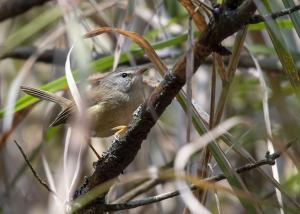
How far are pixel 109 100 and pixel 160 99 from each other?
1.40m

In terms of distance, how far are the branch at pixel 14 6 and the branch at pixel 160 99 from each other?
150 centimetres

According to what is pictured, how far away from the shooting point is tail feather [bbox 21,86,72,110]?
2.58 meters

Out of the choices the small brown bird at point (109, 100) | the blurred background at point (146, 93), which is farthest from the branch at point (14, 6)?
the small brown bird at point (109, 100)

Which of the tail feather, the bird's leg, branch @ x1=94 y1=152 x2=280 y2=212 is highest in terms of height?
the tail feather

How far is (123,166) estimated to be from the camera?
1.84m

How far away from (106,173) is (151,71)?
4.75 ft

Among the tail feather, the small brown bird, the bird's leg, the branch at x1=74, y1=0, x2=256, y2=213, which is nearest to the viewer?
the branch at x1=74, y1=0, x2=256, y2=213

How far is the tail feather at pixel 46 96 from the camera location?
258cm

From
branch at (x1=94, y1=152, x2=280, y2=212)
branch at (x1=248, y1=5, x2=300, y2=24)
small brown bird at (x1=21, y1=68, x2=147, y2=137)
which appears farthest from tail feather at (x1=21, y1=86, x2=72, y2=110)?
branch at (x1=248, y1=5, x2=300, y2=24)

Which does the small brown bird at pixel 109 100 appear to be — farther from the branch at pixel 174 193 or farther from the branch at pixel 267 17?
the branch at pixel 267 17

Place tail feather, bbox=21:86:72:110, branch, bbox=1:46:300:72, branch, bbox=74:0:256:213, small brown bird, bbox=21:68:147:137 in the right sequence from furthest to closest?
1. branch, bbox=1:46:300:72
2. small brown bird, bbox=21:68:147:137
3. tail feather, bbox=21:86:72:110
4. branch, bbox=74:0:256:213

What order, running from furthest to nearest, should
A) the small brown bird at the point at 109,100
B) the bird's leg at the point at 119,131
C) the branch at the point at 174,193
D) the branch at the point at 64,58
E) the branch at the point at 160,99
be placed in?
1. the branch at the point at 64,58
2. the small brown bird at the point at 109,100
3. the bird's leg at the point at 119,131
4. the branch at the point at 174,193
5. the branch at the point at 160,99

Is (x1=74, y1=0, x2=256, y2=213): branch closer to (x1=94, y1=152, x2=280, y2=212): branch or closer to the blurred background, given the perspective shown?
(x1=94, y1=152, x2=280, y2=212): branch

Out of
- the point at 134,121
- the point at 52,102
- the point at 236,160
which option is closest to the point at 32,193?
the point at 52,102
